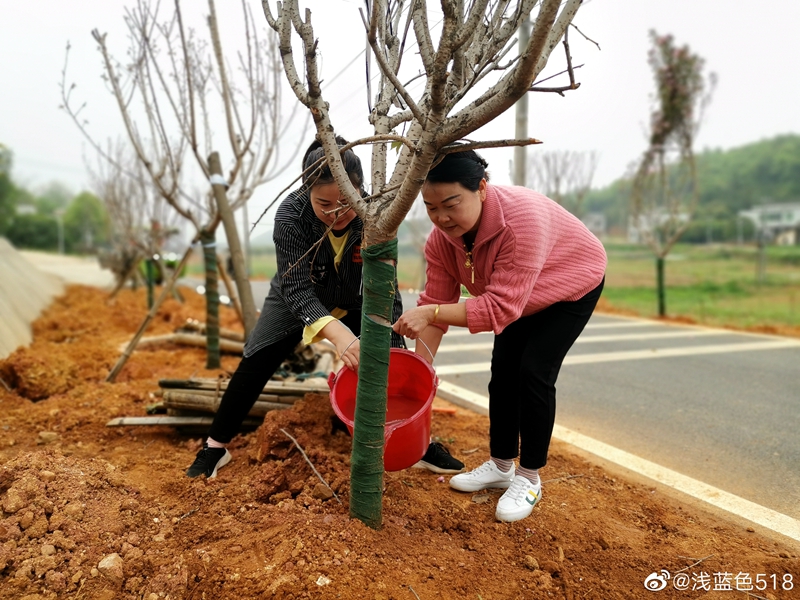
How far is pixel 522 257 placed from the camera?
2.05 meters

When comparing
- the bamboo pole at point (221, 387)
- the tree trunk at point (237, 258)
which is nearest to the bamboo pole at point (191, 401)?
the bamboo pole at point (221, 387)

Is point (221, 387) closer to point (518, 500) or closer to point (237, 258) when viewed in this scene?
point (237, 258)

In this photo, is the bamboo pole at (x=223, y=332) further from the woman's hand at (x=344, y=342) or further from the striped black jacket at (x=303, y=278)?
the woman's hand at (x=344, y=342)

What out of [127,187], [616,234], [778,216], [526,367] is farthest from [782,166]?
[526,367]

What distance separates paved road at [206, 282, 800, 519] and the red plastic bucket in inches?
61.2

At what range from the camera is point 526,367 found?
2.19 metres

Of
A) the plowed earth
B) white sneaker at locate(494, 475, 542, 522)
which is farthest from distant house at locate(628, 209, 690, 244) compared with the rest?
white sneaker at locate(494, 475, 542, 522)

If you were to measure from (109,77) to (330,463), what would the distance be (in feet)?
12.3

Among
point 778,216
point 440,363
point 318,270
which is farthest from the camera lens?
point 778,216

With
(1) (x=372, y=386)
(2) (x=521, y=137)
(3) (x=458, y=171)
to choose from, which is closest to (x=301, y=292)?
(1) (x=372, y=386)

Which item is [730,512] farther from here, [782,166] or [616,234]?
[782,166]

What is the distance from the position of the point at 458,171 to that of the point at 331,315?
0.82m

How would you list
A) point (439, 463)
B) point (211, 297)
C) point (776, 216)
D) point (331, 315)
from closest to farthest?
point (331, 315) < point (439, 463) < point (211, 297) < point (776, 216)

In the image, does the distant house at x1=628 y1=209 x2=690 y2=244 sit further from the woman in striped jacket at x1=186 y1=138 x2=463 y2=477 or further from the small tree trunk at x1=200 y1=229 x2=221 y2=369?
the woman in striped jacket at x1=186 y1=138 x2=463 y2=477
